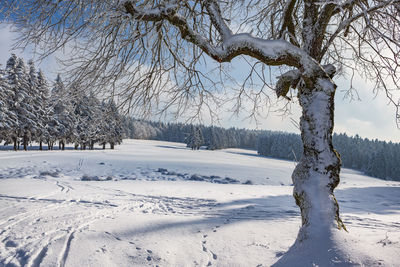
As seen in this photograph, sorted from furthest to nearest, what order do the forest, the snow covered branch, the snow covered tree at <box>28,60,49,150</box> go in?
the snow covered tree at <box>28,60,49,150</box>, the forest, the snow covered branch

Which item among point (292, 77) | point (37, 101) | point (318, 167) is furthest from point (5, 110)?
point (318, 167)

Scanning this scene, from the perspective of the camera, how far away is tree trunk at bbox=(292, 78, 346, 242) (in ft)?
9.72

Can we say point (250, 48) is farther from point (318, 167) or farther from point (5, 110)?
point (5, 110)

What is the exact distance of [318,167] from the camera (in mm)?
3078

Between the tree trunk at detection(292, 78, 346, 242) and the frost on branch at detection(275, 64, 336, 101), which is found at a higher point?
the frost on branch at detection(275, 64, 336, 101)

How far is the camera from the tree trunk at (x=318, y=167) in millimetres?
2963

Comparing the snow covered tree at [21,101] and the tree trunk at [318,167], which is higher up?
the snow covered tree at [21,101]

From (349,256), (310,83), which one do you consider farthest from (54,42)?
(349,256)

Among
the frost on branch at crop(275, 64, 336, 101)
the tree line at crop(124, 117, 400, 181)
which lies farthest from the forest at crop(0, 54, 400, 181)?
the frost on branch at crop(275, 64, 336, 101)

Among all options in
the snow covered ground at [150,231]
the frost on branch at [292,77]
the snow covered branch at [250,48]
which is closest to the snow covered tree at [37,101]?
the snow covered ground at [150,231]

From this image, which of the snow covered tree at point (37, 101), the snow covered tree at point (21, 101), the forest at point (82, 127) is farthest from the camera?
the snow covered tree at point (37, 101)

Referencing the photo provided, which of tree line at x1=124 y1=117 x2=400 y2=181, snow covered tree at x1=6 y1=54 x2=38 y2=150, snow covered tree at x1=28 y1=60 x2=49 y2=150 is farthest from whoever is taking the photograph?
tree line at x1=124 y1=117 x2=400 y2=181

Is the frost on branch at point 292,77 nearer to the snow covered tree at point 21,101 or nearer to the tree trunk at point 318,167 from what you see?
the tree trunk at point 318,167

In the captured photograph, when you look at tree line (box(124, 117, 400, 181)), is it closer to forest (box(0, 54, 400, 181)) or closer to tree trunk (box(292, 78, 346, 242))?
forest (box(0, 54, 400, 181))
